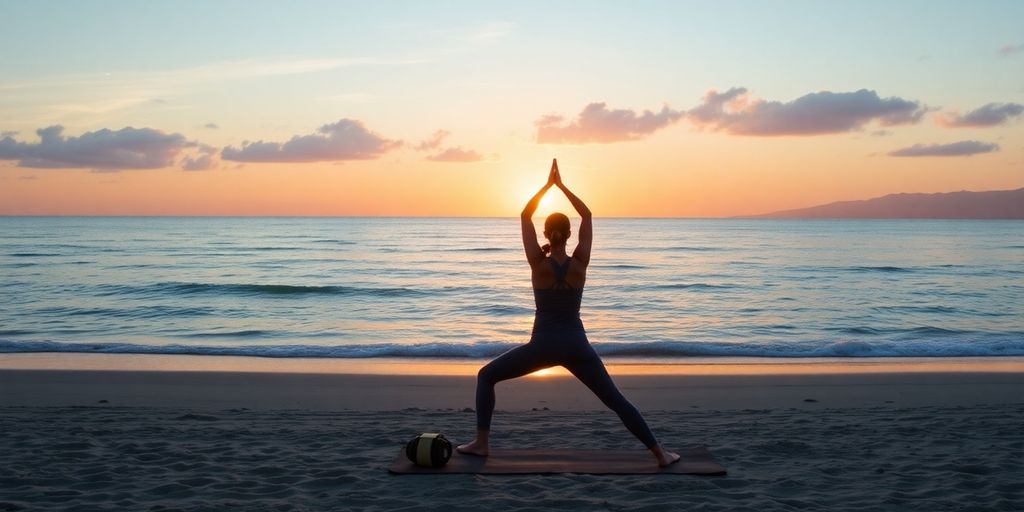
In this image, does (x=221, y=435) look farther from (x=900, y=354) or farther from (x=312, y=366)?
(x=900, y=354)

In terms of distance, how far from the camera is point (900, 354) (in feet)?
47.5

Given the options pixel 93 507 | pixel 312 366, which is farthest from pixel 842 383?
pixel 93 507

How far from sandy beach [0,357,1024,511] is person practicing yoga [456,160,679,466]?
689 mm

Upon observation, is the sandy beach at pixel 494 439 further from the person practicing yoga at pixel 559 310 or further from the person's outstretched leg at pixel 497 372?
the person practicing yoga at pixel 559 310

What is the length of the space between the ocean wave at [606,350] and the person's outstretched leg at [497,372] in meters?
7.83

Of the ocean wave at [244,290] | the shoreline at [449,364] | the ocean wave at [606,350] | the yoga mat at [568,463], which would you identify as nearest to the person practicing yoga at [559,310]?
the yoga mat at [568,463]

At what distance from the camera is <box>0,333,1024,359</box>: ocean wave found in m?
14.3

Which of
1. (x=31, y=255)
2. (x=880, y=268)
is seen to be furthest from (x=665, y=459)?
(x=31, y=255)

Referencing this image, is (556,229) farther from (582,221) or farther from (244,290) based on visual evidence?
(244,290)

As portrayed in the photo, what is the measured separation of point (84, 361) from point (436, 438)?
381 inches

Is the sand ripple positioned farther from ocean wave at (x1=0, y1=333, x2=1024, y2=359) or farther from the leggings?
ocean wave at (x1=0, y1=333, x2=1024, y2=359)

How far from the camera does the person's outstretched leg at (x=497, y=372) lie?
18.2ft

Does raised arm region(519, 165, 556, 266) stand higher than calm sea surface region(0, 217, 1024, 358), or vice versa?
raised arm region(519, 165, 556, 266)

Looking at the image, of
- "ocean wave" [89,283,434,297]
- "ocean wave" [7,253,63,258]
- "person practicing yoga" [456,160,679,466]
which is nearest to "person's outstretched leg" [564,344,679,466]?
"person practicing yoga" [456,160,679,466]
